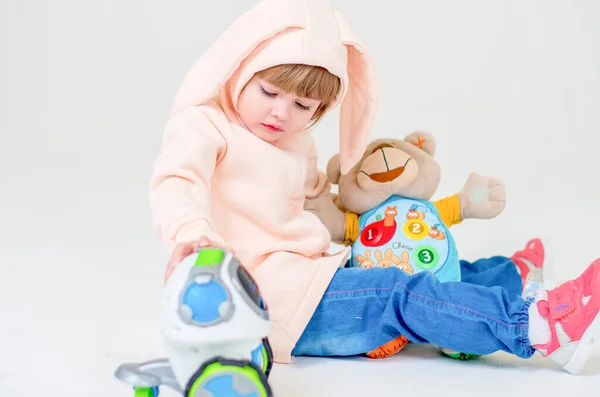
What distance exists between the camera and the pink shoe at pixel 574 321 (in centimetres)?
141

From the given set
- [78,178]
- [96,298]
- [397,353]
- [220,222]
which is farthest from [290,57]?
[78,178]

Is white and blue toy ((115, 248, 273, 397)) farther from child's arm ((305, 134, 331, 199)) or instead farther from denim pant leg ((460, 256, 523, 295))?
denim pant leg ((460, 256, 523, 295))

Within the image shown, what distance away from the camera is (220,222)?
5.21 feet

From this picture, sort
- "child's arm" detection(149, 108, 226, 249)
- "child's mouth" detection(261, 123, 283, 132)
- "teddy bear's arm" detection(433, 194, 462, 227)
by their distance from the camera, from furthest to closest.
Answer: "teddy bear's arm" detection(433, 194, 462, 227) → "child's mouth" detection(261, 123, 283, 132) → "child's arm" detection(149, 108, 226, 249)

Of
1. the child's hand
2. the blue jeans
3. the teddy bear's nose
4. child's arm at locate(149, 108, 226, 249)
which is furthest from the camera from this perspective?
the teddy bear's nose

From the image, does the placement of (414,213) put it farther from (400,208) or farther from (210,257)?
(210,257)

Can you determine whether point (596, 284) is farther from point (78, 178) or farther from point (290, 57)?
point (78, 178)

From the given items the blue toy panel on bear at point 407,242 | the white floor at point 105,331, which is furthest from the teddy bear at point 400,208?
the white floor at point 105,331

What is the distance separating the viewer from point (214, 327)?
110 centimetres

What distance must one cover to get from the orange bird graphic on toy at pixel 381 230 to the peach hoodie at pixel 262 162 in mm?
191

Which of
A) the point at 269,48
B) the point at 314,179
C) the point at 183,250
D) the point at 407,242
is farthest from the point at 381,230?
the point at 183,250

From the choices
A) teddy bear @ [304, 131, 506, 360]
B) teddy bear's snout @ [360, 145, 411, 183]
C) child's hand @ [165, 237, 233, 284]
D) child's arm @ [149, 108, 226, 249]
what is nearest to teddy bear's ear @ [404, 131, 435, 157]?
teddy bear @ [304, 131, 506, 360]

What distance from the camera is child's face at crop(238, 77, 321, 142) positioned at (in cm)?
154

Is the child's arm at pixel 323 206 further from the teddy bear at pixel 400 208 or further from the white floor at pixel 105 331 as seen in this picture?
the white floor at pixel 105 331
